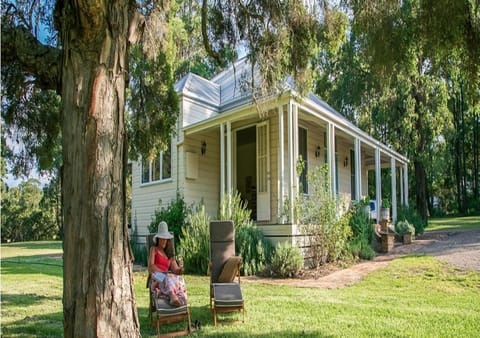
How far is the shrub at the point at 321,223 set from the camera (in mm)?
9227

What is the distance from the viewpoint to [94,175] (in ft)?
10.9

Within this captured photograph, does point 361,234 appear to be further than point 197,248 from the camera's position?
Yes

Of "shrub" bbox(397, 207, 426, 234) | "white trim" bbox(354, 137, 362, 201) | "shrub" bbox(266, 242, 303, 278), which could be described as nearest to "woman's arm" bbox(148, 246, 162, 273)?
"shrub" bbox(266, 242, 303, 278)

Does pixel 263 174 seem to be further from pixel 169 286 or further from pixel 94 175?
pixel 94 175

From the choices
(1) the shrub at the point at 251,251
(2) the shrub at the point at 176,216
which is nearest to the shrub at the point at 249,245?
(1) the shrub at the point at 251,251

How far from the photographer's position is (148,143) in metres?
8.17

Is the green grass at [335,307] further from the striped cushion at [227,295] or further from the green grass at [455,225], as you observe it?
the green grass at [455,225]

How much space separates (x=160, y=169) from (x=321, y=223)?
6.47 metres

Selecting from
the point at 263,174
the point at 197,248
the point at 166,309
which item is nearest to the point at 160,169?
the point at 263,174

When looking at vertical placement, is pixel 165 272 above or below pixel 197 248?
above

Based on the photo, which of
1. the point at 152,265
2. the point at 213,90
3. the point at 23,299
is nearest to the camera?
the point at 152,265

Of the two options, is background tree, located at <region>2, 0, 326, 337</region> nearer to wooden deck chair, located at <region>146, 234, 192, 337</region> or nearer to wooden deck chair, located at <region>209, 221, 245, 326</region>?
wooden deck chair, located at <region>146, 234, 192, 337</region>

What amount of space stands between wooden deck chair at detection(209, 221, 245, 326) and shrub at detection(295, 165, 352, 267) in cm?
316

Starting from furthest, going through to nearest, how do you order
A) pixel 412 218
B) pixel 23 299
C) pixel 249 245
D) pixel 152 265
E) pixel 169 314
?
1. pixel 412 218
2. pixel 249 245
3. pixel 23 299
4. pixel 152 265
5. pixel 169 314
